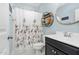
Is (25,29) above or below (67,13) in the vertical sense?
below

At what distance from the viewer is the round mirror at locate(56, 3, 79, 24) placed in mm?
1662

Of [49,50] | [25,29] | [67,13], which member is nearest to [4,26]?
[25,29]

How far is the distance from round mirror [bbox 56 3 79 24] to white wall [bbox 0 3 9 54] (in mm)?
757

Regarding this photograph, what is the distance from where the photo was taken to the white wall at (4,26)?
1455 mm

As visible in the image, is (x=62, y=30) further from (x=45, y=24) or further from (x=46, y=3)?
(x=46, y=3)

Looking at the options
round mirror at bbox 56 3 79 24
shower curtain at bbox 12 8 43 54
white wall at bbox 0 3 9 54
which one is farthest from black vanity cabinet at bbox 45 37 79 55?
white wall at bbox 0 3 9 54

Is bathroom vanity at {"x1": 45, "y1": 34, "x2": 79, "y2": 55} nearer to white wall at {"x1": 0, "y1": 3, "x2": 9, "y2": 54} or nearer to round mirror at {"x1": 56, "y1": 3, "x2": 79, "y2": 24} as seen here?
round mirror at {"x1": 56, "y1": 3, "x2": 79, "y2": 24}

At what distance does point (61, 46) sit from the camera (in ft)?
4.83

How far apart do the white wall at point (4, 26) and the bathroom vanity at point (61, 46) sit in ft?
1.91

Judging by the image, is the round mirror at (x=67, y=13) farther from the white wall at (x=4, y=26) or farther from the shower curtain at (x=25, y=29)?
the white wall at (x=4, y=26)

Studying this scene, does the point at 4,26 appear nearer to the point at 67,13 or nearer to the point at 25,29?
the point at 25,29

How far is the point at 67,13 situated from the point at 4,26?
93cm

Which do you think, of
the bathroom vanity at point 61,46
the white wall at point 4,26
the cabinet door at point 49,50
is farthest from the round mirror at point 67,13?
the white wall at point 4,26

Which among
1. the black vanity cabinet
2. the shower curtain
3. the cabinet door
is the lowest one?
the cabinet door
